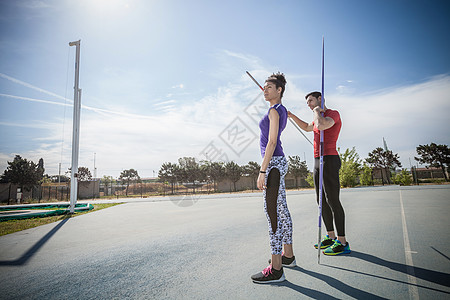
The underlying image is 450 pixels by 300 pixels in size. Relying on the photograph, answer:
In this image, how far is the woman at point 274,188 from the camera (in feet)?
6.56

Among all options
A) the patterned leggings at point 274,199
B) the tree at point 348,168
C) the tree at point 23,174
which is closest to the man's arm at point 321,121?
the patterned leggings at point 274,199

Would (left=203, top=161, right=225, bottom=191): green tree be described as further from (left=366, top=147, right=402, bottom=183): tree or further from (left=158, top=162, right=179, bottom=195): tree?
(left=366, top=147, right=402, bottom=183): tree

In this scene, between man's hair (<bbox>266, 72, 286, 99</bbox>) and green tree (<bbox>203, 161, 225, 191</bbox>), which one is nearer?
man's hair (<bbox>266, 72, 286, 99</bbox>)

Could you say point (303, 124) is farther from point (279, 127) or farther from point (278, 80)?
point (279, 127)

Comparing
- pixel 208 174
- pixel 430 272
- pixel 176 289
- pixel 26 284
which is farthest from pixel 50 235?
pixel 208 174

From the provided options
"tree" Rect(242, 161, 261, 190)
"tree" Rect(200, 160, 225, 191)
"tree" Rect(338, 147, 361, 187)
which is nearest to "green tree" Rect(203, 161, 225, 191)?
"tree" Rect(200, 160, 225, 191)

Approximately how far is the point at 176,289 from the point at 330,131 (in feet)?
8.17

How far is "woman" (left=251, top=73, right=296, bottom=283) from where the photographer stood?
1998 mm

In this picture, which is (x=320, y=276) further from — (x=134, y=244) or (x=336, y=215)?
(x=134, y=244)

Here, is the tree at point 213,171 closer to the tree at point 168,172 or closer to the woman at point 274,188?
the tree at point 168,172

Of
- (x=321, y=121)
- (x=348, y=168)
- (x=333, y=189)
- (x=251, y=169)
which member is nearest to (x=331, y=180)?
(x=333, y=189)

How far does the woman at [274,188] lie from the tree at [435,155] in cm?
4650

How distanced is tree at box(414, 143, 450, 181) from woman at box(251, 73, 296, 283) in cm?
4650

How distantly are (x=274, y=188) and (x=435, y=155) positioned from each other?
4842cm
